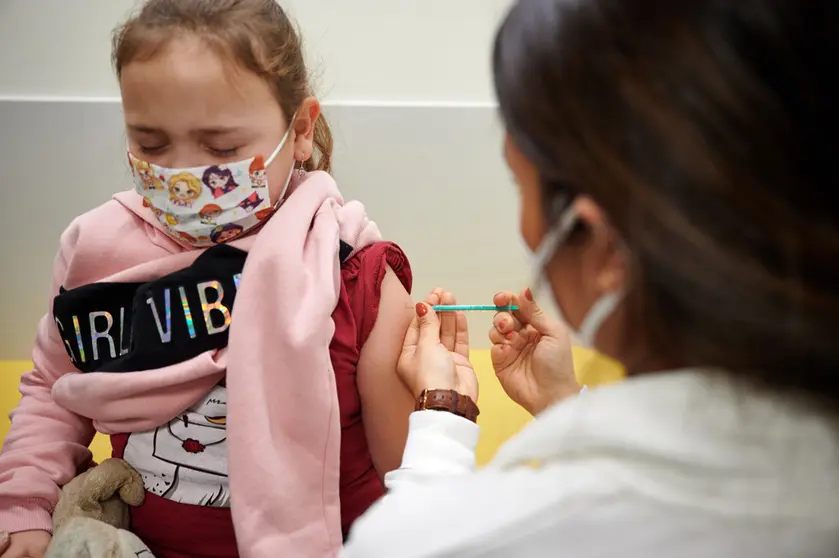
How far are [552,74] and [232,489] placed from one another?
63 cm

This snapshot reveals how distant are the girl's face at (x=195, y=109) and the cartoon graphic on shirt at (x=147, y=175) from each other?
1cm

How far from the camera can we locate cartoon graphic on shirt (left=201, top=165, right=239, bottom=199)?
82cm

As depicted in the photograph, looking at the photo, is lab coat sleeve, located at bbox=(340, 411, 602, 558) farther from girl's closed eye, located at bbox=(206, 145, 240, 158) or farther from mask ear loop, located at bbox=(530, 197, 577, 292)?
girl's closed eye, located at bbox=(206, 145, 240, 158)

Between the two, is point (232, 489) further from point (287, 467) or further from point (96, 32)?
point (96, 32)

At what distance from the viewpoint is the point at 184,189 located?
0.83 m

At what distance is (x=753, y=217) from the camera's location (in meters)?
0.41

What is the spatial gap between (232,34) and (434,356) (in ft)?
1.56

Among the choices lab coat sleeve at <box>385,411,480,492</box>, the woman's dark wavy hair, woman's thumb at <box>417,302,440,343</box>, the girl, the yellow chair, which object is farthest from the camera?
the yellow chair

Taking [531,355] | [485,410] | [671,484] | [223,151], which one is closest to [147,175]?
[223,151]

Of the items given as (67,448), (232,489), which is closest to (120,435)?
(67,448)

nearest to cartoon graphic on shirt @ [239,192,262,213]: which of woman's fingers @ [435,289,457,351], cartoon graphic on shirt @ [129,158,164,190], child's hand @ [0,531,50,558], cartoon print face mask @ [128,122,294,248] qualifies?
cartoon print face mask @ [128,122,294,248]

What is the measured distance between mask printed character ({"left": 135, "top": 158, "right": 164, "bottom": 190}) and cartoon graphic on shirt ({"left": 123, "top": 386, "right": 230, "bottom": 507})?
276 mm

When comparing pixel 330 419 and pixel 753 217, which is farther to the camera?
pixel 330 419

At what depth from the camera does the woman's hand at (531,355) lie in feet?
3.15
